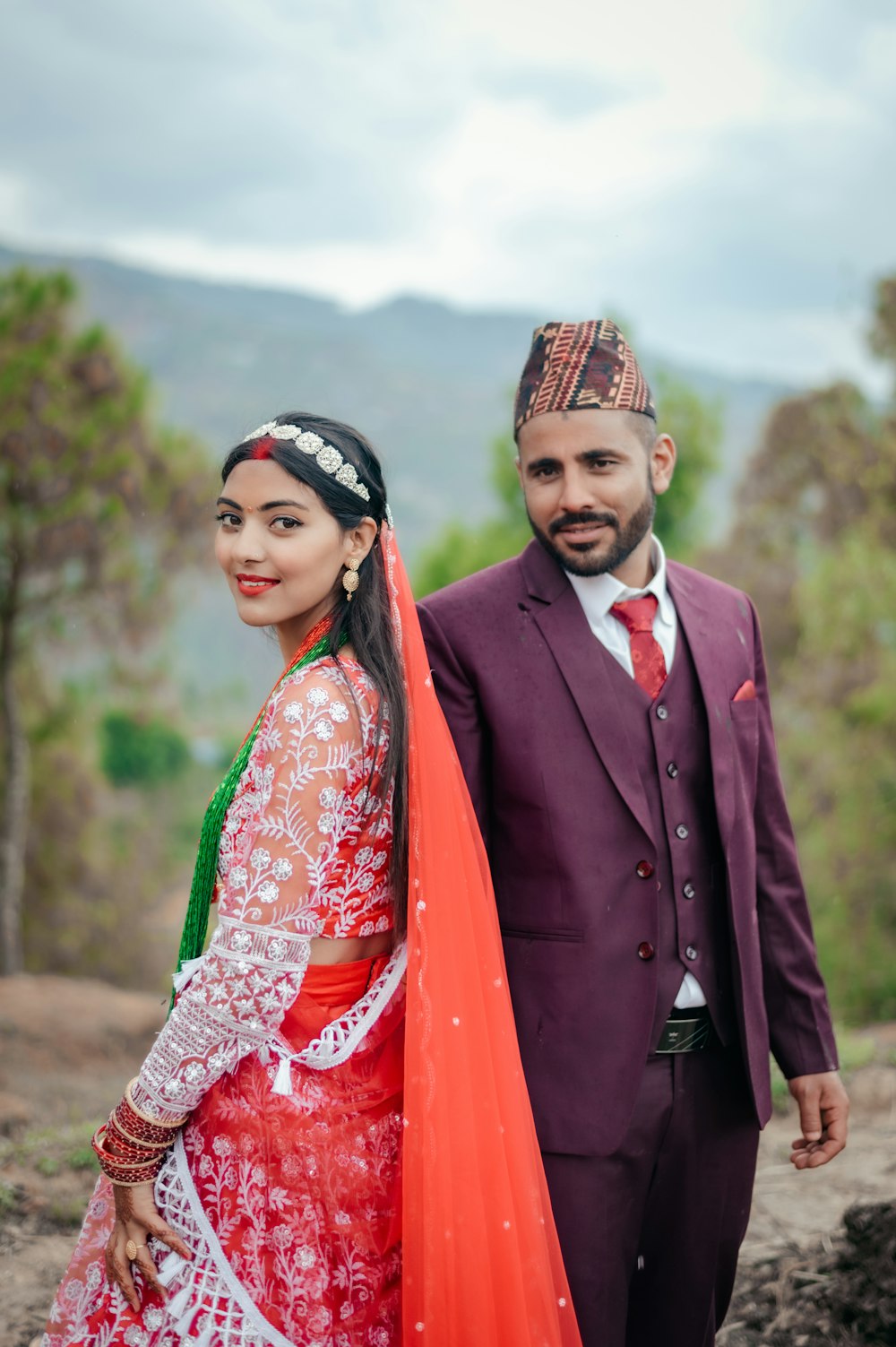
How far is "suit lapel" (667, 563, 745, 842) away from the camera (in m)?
2.25

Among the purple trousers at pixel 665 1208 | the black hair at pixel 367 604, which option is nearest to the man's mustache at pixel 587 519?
the black hair at pixel 367 604

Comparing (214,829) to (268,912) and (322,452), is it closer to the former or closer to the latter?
(268,912)

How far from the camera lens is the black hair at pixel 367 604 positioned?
1.91 m

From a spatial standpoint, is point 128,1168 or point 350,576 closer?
point 128,1168

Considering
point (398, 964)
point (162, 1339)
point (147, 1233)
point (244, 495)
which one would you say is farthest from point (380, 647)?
point (162, 1339)

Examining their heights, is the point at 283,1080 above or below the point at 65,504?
below

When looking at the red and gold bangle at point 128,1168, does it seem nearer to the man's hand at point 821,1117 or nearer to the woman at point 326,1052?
the woman at point 326,1052

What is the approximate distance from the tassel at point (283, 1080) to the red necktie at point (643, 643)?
1.02 meters

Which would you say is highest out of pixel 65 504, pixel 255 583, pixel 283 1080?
pixel 65 504

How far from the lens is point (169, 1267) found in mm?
1811

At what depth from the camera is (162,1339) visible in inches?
70.5

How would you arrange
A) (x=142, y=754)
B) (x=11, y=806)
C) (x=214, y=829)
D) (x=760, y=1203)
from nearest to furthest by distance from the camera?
(x=214, y=829)
(x=760, y=1203)
(x=11, y=806)
(x=142, y=754)

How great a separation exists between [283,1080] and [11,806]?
9.17 metres

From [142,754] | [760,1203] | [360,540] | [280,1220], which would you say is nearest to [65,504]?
[760,1203]
